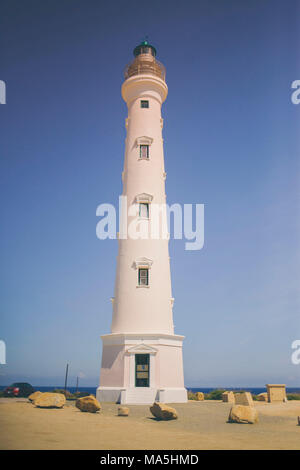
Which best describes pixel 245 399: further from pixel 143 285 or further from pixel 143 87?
pixel 143 87

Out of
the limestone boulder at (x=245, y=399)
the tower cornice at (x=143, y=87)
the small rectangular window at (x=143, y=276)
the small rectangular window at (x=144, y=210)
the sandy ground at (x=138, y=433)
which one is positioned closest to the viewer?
the sandy ground at (x=138, y=433)

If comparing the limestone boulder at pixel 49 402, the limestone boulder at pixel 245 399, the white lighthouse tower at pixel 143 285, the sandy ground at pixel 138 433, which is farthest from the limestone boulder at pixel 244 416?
the white lighthouse tower at pixel 143 285

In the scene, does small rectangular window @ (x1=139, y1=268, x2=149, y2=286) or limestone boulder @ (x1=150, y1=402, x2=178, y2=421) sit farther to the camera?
small rectangular window @ (x1=139, y1=268, x2=149, y2=286)

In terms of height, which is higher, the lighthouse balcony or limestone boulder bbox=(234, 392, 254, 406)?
the lighthouse balcony

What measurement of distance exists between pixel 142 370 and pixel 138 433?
12.8m

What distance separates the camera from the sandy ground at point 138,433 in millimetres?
8953

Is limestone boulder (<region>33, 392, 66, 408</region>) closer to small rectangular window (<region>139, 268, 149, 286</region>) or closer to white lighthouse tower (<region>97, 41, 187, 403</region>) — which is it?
white lighthouse tower (<region>97, 41, 187, 403</region>)

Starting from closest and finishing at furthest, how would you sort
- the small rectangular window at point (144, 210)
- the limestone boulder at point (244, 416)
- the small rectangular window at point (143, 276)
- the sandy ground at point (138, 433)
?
1. the sandy ground at point (138, 433)
2. the limestone boulder at point (244, 416)
3. the small rectangular window at point (143, 276)
4. the small rectangular window at point (144, 210)

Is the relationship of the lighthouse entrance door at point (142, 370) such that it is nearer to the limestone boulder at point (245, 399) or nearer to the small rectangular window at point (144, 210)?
the limestone boulder at point (245, 399)

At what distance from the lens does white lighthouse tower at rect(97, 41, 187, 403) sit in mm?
23500

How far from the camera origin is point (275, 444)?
9875 mm

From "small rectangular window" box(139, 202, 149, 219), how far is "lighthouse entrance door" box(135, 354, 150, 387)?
367 inches

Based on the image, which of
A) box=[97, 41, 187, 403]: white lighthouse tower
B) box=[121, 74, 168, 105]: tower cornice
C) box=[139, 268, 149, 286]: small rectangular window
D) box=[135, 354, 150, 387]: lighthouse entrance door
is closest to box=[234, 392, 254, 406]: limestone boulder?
box=[97, 41, 187, 403]: white lighthouse tower
